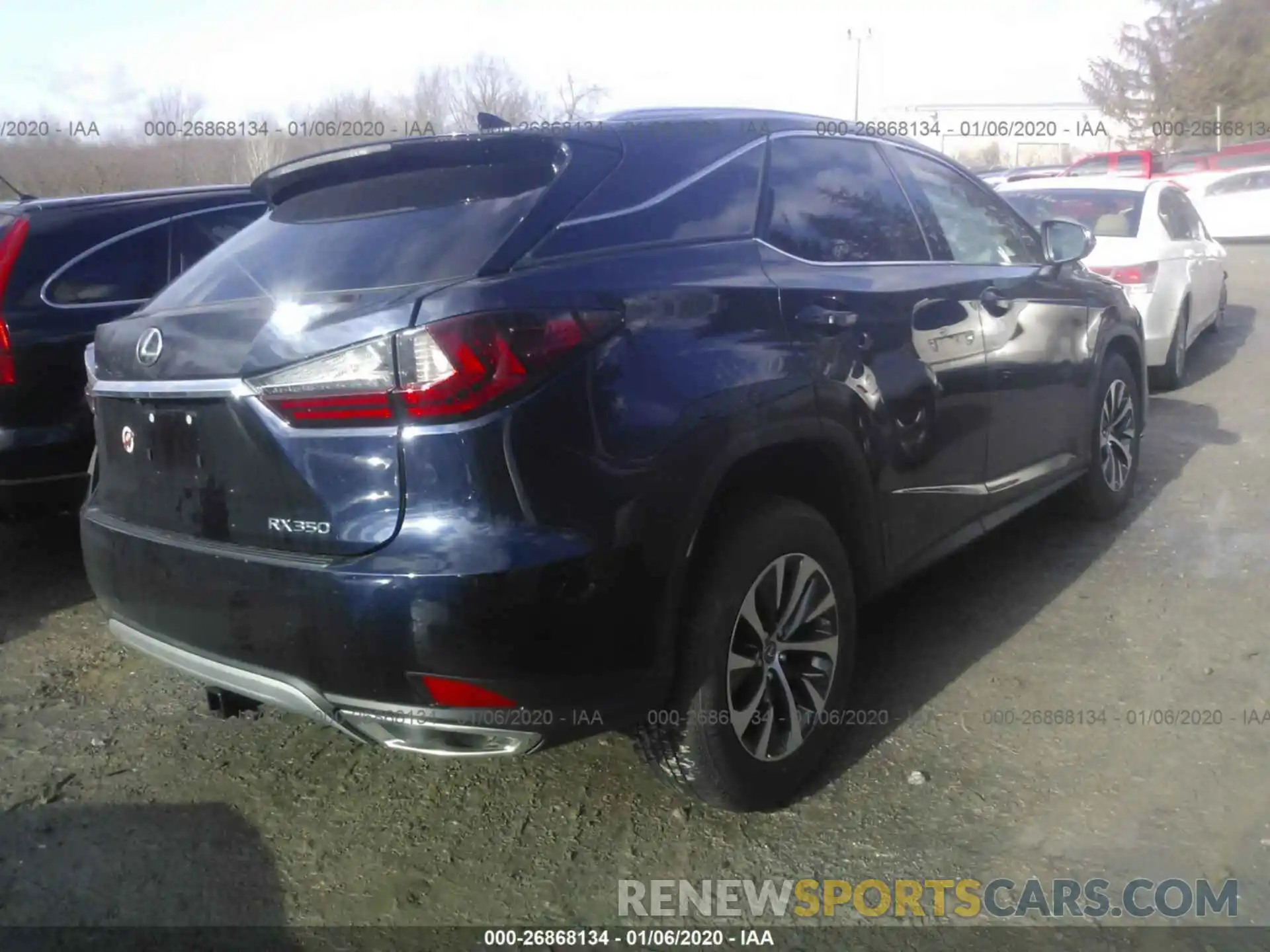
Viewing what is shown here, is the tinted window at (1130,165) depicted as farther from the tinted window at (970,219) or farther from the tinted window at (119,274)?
the tinted window at (119,274)

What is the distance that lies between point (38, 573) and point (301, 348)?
3399 mm

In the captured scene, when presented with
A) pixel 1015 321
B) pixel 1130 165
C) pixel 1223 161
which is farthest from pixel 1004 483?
pixel 1223 161

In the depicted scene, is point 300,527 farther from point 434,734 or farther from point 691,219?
point 691,219

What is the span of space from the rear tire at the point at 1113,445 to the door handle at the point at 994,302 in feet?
3.37

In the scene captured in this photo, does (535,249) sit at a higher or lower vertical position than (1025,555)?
higher

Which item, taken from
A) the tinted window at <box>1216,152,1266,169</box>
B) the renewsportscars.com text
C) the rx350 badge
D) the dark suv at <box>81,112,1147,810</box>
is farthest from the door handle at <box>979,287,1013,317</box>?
the tinted window at <box>1216,152,1266,169</box>

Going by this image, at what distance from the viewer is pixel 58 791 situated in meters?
3.16

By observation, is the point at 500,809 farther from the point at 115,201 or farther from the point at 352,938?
the point at 115,201

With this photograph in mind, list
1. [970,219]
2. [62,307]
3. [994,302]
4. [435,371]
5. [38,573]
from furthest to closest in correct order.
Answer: [38,573]
[62,307]
[970,219]
[994,302]
[435,371]

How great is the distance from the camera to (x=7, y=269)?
172 inches

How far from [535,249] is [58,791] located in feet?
7.01

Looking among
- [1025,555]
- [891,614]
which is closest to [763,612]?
[891,614]

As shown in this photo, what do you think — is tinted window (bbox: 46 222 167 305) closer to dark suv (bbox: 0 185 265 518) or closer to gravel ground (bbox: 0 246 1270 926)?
dark suv (bbox: 0 185 265 518)

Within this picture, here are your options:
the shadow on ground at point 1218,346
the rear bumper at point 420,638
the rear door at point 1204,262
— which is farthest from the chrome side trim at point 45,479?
the rear door at point 1204,262
